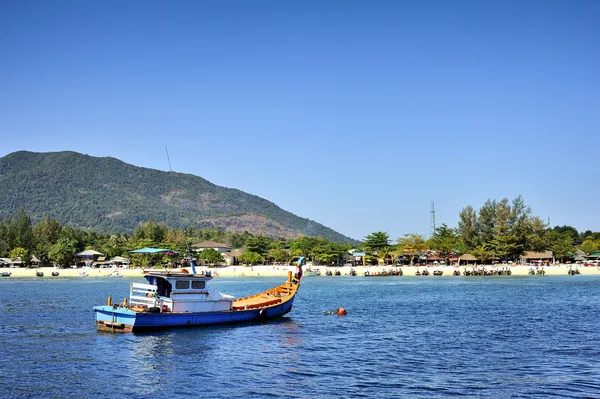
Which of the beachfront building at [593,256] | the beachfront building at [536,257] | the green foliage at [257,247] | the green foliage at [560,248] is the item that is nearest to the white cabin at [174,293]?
the beachfront building at [536,257]

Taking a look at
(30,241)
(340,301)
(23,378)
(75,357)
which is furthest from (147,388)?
(30,241)

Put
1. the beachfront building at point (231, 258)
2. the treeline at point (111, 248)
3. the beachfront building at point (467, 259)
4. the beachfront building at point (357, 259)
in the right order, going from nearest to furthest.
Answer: the beachfront building at point (467, 259)
the treeline at point (111, 248)
the beachfront building at point (357, 259)
the beachfront building at point (231, 258)

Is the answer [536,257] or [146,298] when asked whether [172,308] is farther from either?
[536,257]

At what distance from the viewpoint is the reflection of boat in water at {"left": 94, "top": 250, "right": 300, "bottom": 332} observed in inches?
1554

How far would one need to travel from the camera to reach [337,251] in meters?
157

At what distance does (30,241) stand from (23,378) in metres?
146

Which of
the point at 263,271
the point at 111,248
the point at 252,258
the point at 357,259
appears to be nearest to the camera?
the point at 263,271

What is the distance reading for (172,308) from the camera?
4153 cm

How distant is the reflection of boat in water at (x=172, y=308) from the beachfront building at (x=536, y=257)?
113 meters

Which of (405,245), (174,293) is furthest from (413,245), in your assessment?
(174,293)

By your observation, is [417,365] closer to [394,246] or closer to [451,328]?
[451,328]

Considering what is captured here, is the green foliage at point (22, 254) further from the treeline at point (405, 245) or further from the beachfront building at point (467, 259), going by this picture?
the beachfront building at point (467, 259)

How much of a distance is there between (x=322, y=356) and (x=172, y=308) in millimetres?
13571

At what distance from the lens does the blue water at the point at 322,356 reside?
2506 cm
